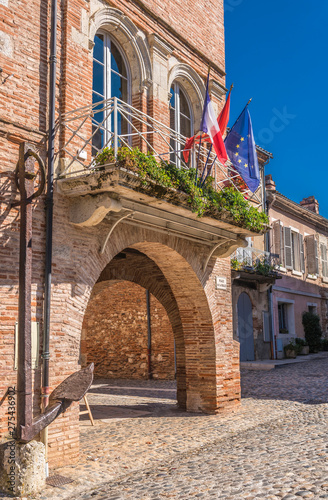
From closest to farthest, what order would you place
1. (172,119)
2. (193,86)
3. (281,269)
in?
(172,119) < (193,86) < (281,269)

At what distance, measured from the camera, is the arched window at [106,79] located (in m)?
7.90

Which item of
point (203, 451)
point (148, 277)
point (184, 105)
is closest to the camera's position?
point (203, 451)

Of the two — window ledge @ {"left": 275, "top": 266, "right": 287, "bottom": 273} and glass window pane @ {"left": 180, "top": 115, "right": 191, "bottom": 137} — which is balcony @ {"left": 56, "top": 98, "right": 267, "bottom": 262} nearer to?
glass window pane @ {"left": 180, "top": 115, "right": 191, "bottom": 137}

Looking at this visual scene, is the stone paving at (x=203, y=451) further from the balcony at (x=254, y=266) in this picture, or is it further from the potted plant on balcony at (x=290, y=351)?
the potted plant on balcony at (x=290, y=351)

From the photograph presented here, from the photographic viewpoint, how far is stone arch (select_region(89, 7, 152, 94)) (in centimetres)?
804

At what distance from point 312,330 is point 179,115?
15454mm

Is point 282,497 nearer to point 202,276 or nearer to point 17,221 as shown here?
point 17,221

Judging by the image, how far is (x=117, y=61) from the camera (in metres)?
8.53

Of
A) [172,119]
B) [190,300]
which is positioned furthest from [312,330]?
[172,119]

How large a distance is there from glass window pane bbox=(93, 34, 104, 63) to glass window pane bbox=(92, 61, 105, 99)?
0.13 meters

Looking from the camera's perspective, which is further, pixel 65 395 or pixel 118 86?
pixel 118 86

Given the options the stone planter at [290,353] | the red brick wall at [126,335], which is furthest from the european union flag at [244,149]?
the stone planter at [290,353]

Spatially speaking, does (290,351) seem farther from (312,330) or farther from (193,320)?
(193,320)

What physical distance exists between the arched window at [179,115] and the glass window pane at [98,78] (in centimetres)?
194
